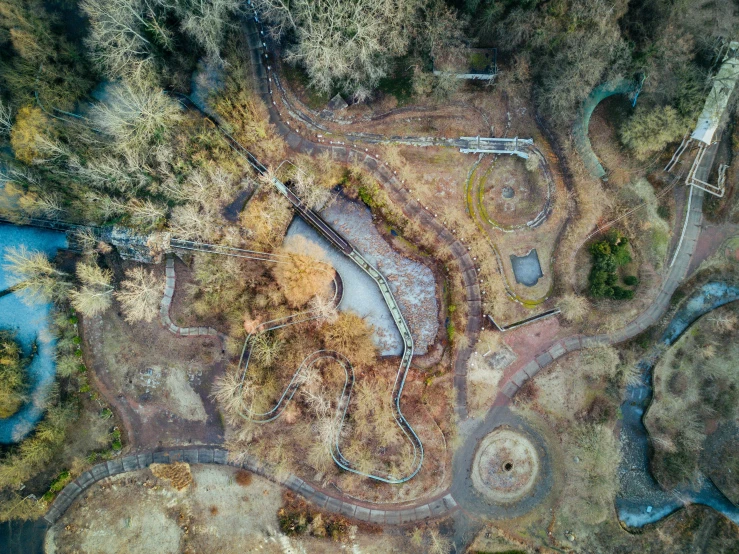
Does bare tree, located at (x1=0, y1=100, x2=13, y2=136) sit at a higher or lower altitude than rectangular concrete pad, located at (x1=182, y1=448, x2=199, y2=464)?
higher

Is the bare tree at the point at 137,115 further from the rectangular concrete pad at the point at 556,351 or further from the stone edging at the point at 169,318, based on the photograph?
the rectangular concrete pad at the point at 556,351

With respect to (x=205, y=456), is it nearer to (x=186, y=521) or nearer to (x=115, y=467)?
(x=186, y=521)

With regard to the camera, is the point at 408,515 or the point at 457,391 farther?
the point at 457,391

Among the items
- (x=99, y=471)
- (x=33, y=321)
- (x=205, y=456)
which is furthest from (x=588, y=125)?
(x=99, y=471)

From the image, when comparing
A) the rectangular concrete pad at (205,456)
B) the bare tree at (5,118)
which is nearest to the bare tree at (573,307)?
the rectangular concrete pad at (205,456)

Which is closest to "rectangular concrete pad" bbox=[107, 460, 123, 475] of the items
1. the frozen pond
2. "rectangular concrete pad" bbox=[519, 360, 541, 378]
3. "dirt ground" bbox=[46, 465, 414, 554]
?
"dirt ground" bbox=[46, 465, 414, 554]

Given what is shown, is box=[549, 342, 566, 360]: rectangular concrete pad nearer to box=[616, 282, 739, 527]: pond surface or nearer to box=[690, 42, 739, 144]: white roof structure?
box=[616, 282, 739, 527]: pond surface
